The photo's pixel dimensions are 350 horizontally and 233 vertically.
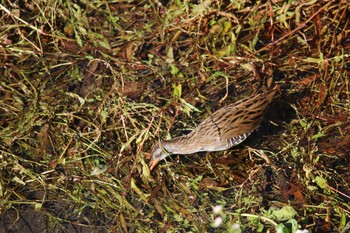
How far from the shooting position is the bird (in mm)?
5195

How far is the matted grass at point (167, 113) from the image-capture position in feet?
16.8

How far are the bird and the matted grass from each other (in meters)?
0.15

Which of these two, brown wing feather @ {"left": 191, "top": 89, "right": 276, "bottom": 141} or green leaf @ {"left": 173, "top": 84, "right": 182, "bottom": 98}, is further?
green leaf @ {"left": 173, "top": 84, "right": 182, "bottom": 98}

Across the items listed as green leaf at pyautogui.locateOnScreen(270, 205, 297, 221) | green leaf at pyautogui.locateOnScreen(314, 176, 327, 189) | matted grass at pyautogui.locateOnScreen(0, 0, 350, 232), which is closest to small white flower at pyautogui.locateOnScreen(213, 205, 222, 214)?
matted grass at pyautogui.locateOnScreen(0, 0, 350, 232)

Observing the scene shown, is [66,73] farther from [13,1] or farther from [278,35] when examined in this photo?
[278,35]

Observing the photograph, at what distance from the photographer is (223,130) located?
5250 mm

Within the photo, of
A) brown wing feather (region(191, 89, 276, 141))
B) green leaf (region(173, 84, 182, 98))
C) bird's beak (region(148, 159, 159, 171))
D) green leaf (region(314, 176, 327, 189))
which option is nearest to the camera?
green leaf (region(314, 176, 327, 189))

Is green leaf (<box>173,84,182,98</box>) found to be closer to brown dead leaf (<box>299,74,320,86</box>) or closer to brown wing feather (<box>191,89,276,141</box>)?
brown wing feather (<box>191,89,276,141</box>)

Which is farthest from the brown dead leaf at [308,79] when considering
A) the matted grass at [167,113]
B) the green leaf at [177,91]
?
the green leaf at [177,91]

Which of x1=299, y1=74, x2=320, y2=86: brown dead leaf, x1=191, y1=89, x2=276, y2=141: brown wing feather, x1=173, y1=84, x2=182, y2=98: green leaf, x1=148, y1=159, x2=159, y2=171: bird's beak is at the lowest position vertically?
x1=148, y1=159, x2=159, y2=171: bird's beak

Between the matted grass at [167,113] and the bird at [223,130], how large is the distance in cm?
15

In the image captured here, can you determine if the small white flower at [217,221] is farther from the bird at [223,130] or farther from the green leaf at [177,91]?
the green leaf at [177,91]

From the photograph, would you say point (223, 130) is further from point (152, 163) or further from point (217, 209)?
point (217, 209)

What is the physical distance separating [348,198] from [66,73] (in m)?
2.29
